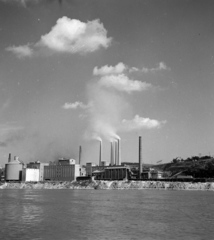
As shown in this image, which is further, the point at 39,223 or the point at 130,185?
the point at 130,185

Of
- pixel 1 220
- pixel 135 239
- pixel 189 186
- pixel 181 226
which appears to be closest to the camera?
pixel 135 239

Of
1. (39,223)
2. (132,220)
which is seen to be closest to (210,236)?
(132,220)

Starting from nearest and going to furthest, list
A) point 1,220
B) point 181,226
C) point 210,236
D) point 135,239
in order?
1. point 135,239
2. point 210,236
3. point 181,226
4. point 1,220

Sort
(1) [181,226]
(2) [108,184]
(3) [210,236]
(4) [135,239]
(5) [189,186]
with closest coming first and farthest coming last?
(4) [135,239] → (3) [210,236] → (1) [181,226] → (5) [189,186] → (2) [108,184]

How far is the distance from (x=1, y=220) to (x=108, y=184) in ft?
512

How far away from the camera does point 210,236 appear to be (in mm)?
33438

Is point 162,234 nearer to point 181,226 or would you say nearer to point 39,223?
point 181,226

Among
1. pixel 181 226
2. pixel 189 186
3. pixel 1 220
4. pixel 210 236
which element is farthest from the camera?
pixel 189 186

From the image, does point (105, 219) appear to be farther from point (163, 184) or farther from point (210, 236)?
point (163, 184)

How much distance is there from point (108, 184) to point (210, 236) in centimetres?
16566

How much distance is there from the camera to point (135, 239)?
103 ft

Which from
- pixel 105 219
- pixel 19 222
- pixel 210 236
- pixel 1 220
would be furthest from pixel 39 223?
pixel 210 236

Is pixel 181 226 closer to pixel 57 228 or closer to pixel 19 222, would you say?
pixel 57 228

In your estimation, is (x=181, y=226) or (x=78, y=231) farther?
(x=181, y=226)
